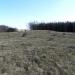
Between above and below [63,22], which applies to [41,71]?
below

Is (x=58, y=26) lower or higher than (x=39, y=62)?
higher

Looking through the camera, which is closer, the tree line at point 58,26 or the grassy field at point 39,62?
the grassy field at point 39,62

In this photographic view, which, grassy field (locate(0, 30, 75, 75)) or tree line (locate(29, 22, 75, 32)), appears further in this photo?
tree line (locate(29, 22, 75, 32))

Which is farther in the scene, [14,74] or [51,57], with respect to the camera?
[51,57]

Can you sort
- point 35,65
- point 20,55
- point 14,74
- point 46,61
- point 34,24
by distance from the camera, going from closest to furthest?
point 14,74, point 35,65, point 46,61, point 20,55, point 34,24

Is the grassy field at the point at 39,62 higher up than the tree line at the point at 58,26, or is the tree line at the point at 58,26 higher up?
the tree line at the point at 58,26

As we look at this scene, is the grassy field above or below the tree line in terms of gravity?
below

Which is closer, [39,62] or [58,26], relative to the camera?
[39,62]

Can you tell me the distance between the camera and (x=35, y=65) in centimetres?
928

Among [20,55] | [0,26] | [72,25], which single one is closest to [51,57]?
[20,55]

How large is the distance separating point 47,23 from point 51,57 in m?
Answer: 22.5

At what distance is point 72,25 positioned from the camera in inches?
1237

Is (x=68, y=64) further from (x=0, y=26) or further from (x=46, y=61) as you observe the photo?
(x=0, y=26)

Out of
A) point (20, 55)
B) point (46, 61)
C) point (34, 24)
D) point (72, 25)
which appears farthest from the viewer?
point (34, 24)
